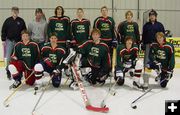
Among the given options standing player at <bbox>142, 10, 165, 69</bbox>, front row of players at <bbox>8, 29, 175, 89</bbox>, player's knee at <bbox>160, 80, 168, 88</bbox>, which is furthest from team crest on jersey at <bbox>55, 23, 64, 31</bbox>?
player's knee at <bbox>160, 80, 168, 88</bbox>

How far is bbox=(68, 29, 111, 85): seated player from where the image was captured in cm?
446

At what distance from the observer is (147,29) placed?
5227 millimetres

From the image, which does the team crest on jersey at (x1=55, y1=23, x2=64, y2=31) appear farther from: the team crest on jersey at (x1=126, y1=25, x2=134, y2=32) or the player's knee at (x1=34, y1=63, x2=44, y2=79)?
the team crest on jersey at (x1=126, y1=25, x2=134, y2=32)

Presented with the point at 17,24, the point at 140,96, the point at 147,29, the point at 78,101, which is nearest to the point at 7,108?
the point at 78,101

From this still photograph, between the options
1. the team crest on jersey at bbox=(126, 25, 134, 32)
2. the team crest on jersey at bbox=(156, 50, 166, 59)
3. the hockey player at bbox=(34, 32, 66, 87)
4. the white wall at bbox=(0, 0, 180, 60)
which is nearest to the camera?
the hockey player at bbox=(34, 32, 66, 87)

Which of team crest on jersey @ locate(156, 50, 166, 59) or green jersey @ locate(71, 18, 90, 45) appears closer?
team crest on jersey @ locate(156, 50, 166, 59)

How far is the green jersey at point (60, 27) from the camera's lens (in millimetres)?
4901

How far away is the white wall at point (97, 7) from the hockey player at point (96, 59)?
16.0ft

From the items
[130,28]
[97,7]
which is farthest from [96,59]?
[97,7]

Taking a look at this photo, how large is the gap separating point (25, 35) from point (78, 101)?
133cm

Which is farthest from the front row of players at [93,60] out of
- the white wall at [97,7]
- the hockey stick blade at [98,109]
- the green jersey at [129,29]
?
the white wall at [97,7]

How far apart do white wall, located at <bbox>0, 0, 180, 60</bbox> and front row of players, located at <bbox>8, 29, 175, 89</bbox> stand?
486 centimetres

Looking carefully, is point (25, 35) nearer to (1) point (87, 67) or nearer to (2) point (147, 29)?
(1) point (87, 67)

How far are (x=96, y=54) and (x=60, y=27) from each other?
83 centimetres
